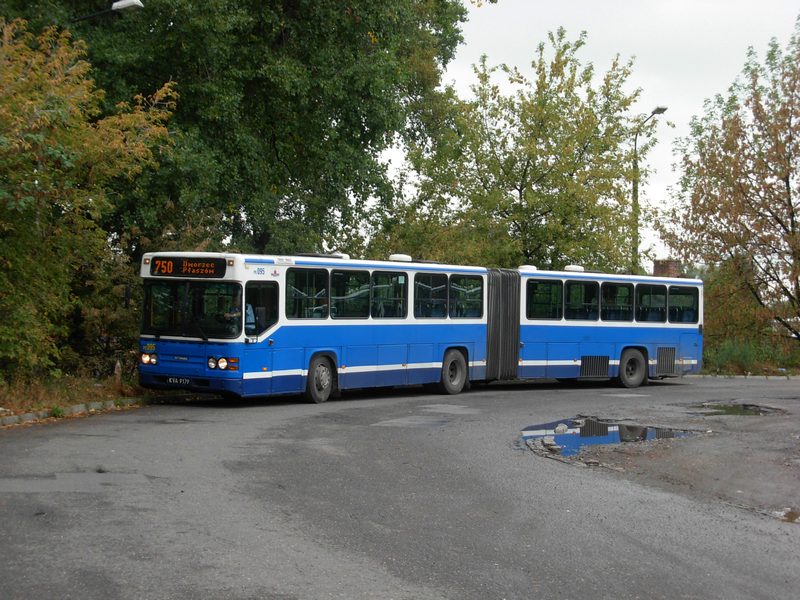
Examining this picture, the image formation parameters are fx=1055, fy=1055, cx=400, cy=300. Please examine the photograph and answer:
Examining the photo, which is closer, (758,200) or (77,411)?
(77,411)

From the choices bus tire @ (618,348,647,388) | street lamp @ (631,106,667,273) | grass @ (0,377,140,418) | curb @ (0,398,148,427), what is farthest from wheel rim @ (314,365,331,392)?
street lamp @ (631,106,667,273)

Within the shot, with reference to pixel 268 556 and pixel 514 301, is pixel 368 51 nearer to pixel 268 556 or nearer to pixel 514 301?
pixel 514 301

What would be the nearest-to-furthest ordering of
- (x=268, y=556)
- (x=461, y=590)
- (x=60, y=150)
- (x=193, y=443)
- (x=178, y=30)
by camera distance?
(x=461, y=590) < (x=268, y=556) < (x=193, y=443) < (x=60, y=150) < (x=178, y=30)

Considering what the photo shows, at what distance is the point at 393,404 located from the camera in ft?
68.2

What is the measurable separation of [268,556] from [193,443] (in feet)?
20.5

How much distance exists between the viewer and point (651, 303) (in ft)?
94.3

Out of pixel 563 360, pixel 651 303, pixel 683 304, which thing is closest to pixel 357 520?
pixel 563 360

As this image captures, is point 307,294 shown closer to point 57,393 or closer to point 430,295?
point 430,295

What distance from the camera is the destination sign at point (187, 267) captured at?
1916 cm

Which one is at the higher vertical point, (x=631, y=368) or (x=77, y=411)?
(x=631, y=368)

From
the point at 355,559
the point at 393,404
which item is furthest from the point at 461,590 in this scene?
the point at 393,404

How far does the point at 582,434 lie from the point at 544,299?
10.7m

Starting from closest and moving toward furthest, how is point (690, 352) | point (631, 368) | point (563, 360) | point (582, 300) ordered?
point (563, 360), point (582, 300), point (631, 368), point (690, 352)

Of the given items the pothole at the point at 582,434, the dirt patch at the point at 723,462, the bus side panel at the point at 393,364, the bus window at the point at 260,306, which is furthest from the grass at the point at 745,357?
the bus window at the point at 260,306
